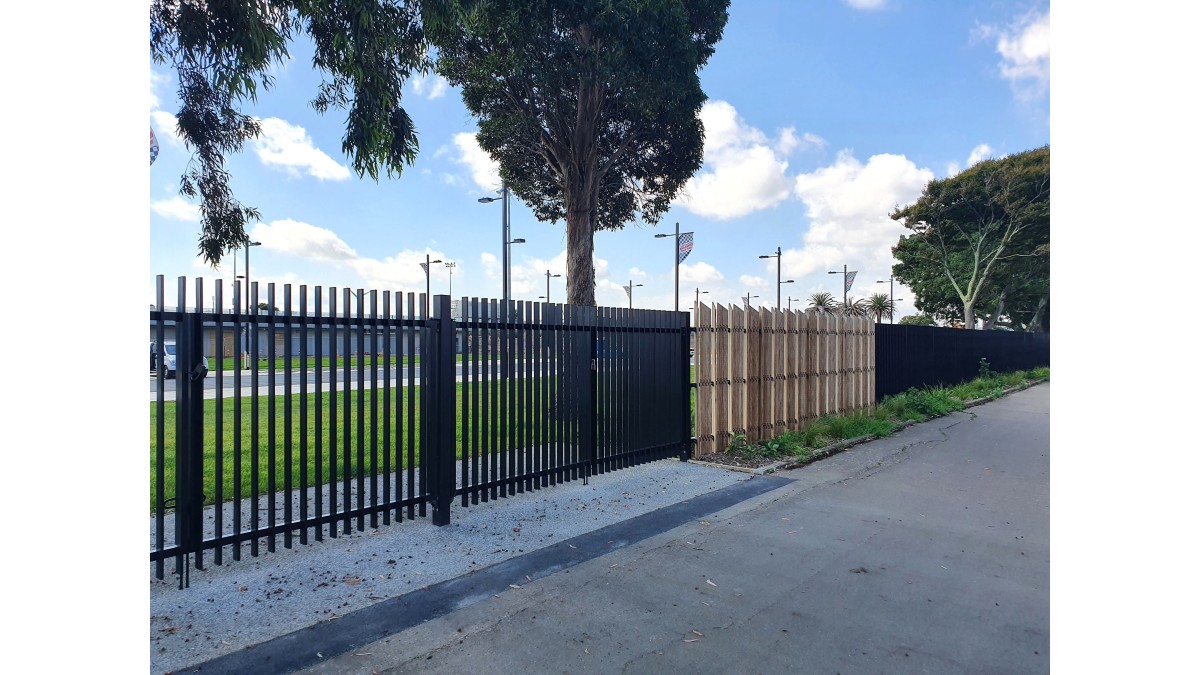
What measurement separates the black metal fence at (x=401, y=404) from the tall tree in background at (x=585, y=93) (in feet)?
14.8

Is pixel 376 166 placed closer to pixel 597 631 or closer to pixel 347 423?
pixel 347 423

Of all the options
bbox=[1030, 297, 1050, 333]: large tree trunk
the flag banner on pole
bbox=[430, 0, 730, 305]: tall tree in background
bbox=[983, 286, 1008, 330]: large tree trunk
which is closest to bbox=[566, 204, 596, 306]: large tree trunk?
bbox=[430, 0, 730, 305]: tall tree in background

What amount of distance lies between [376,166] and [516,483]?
389 centimetres

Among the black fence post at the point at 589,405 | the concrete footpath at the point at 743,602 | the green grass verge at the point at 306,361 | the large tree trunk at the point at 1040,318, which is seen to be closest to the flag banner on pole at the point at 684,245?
the black fence post at the point at 589,405

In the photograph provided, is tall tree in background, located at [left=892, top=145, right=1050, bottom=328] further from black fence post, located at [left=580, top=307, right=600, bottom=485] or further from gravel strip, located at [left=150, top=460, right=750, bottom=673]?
gravel strip, located at [left=150, top=460, right=750, bottom=673]

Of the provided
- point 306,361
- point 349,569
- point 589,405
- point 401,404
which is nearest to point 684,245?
point 589,405

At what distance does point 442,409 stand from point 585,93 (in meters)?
8.45

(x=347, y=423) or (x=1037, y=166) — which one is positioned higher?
(x=1037, y=166)

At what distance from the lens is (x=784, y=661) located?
3.31 metres

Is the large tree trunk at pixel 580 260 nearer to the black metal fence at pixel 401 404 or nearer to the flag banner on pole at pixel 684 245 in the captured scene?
the black metal fence at pixel 401 404

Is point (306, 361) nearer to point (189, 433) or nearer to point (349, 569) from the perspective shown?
point (189, 433)

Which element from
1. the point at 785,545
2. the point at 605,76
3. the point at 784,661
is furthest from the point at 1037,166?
the point at 784,661

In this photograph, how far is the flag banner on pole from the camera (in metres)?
26.7

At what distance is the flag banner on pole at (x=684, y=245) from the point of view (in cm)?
2673
